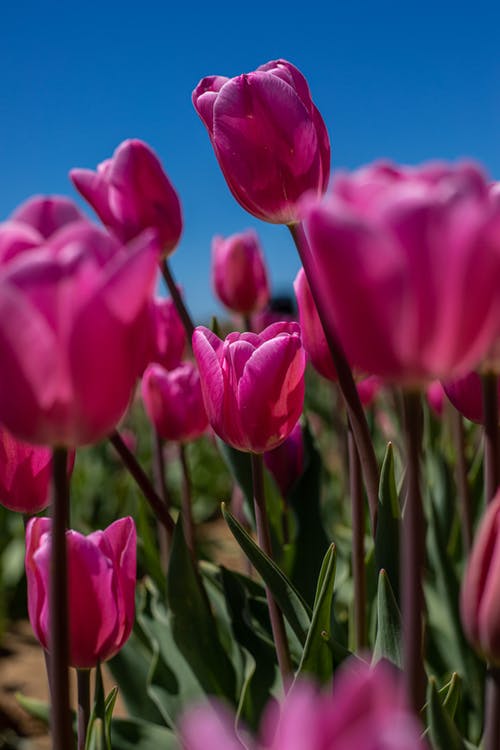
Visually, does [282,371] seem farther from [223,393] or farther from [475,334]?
[475,334]

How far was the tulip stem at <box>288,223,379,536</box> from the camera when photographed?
58 centimetres

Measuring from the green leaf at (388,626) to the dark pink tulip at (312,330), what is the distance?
0.20 meters

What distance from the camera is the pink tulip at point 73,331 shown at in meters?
0.30

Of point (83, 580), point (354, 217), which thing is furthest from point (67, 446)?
point (83, 580)

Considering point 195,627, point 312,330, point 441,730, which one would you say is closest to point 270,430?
point 312,330

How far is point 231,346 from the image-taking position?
655mm

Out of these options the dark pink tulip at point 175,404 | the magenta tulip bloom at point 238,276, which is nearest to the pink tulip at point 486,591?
the dark pink tulip at point 175,404

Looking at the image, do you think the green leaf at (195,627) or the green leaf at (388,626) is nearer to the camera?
the green leaf at (388,626)

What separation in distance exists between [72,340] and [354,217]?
0.11 m

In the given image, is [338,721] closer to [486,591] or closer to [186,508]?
[486,591]

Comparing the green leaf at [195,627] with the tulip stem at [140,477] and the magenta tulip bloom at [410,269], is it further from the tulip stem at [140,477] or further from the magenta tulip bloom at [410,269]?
the magenta tulip bloom at [410,269]

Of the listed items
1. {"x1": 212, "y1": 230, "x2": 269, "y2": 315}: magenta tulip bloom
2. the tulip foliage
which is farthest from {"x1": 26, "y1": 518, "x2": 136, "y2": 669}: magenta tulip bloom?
{"x1": 212, "y1": 230, "x2": 269, "y2": 315}: magenta tulip bloom

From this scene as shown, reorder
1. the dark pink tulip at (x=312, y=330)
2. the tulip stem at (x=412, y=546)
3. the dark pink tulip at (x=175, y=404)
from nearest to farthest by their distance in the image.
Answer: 1. the tulip stem at (x=412, y=546)
2. the dark pink tulip at (x=312, y=330)
3. the dark pink tulip at (x=175, y=404)

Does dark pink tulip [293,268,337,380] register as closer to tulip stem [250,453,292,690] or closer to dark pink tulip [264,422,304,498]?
tulip stem [250,453,292,690]
